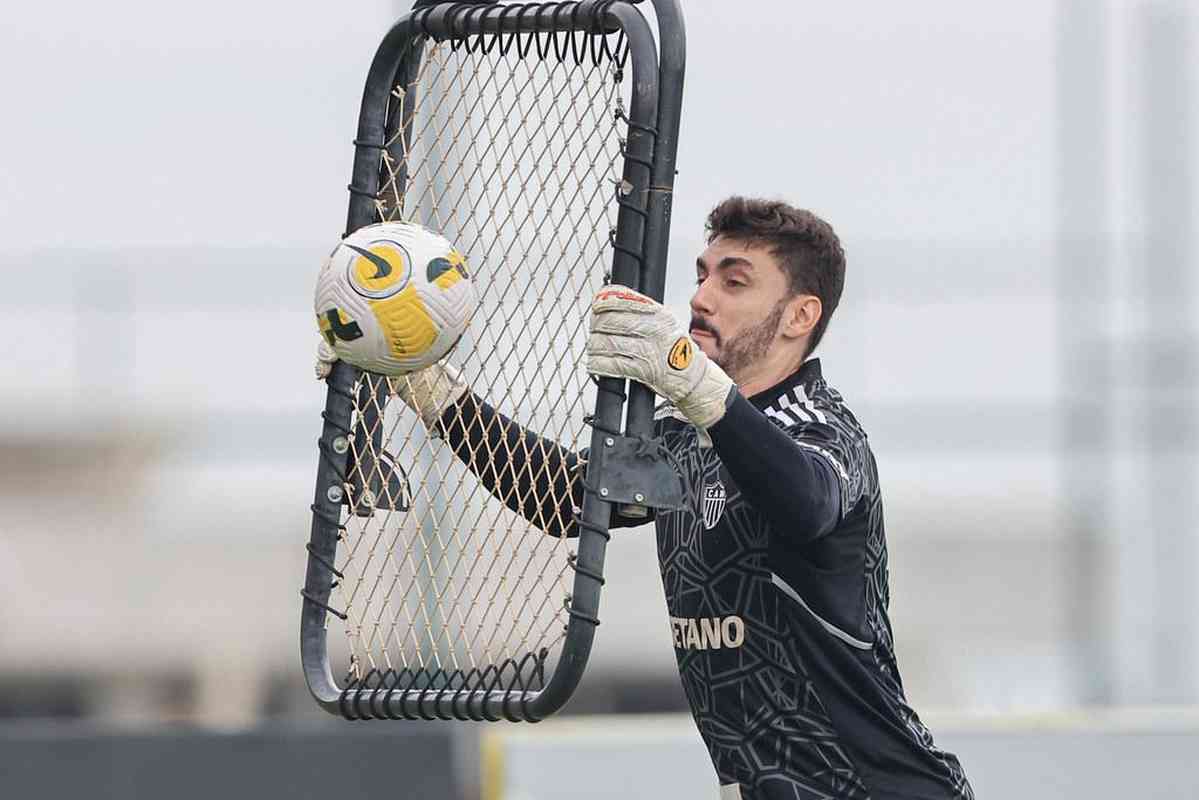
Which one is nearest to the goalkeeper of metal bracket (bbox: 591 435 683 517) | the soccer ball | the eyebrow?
the eyebrow

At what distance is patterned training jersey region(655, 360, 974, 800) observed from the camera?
457 cm

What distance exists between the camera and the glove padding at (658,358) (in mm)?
4164

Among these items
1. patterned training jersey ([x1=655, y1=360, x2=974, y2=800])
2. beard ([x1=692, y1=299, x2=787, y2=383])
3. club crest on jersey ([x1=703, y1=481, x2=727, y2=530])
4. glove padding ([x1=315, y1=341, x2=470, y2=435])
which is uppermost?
beard ([x1=692, y1=299, x2=787, y2=383])

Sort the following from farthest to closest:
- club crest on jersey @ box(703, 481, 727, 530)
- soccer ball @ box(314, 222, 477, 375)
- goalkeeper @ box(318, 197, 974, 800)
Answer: club crest on jersey @ box(703, 481, 727, 530) → goalkeeper @ box(318, 197, 974, 800) → soccer ball @ box(314, 222, 477, 375)

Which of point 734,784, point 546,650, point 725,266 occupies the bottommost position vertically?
point 734,784

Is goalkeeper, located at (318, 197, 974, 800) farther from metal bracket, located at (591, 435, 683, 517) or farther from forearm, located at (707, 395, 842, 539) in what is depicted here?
metal bracket, located at (591, 435, 683, 517)

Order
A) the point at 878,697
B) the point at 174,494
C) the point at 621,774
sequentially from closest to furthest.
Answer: the point at 878,697, the point at 621,774, the point at 174,494

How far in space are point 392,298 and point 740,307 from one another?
78 centimetres

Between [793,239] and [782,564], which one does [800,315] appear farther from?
[782,564]

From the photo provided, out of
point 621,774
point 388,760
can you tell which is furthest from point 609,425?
point 388,760

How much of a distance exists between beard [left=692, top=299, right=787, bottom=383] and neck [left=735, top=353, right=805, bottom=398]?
0.02m

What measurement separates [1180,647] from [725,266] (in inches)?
313

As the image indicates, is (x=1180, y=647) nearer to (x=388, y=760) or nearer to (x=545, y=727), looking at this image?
(x=545, y=727)

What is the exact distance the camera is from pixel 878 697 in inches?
182
